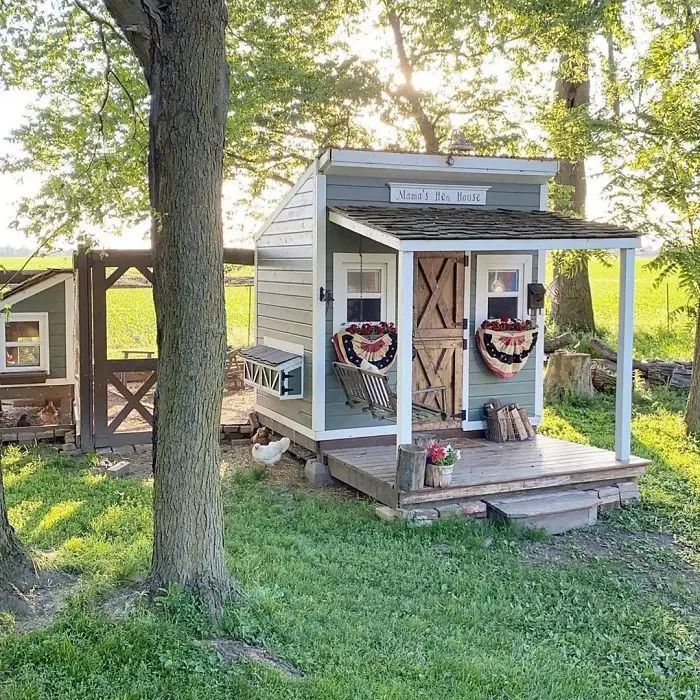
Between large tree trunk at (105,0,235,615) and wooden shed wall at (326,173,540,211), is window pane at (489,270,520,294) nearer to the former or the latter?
wooden shed wall at (326,173,540,211)

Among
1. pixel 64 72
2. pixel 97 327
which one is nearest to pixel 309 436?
pixel 97 327

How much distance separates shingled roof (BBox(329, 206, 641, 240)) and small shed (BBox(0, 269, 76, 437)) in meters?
3.76

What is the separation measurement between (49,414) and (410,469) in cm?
556

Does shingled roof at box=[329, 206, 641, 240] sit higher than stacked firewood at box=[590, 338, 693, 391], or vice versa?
shingled roof at box=[329, 206, 641, 240]

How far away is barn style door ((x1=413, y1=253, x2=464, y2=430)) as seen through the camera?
343 inches

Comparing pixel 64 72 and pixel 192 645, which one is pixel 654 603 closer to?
pixel 192 645

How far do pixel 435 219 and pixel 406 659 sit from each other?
4.62 meters

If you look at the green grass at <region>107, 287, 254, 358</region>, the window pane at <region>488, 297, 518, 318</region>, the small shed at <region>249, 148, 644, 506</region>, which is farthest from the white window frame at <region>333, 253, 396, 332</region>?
the green grass at <region>107, 287, 254, 358</region>

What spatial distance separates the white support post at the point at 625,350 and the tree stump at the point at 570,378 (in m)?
4.58

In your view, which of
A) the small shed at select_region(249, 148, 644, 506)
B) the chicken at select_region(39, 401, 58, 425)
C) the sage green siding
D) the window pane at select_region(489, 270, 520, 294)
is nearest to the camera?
the small shed at select_region(249, 148, 644, 506)

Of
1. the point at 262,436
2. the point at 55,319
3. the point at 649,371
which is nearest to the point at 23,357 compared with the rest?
the point at 55,319

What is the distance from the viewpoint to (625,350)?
7840 millimetres

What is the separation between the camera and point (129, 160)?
9625mm

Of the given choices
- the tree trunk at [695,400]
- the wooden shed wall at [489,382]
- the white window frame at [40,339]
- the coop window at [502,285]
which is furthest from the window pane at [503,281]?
the white window frame at [40,339]
